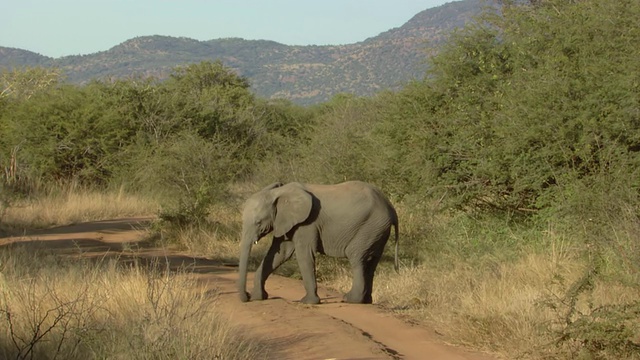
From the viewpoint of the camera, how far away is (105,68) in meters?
133

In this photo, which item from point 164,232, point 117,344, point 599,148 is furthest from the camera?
point 164,232

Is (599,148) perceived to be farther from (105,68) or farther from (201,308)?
(105,68)

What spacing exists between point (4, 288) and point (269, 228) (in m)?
3.76

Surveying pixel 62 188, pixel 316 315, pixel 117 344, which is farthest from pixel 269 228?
pixel 62 188

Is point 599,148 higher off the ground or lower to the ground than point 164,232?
higher

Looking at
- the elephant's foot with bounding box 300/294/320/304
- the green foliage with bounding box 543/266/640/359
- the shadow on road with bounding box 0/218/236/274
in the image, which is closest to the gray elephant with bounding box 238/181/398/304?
the elephant's foot with bounding box 300/294/320/304

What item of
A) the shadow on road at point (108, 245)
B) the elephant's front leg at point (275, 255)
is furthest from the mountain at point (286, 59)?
the elephant's front leg at point (275, 255)

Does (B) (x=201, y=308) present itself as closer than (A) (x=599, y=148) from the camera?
Yes

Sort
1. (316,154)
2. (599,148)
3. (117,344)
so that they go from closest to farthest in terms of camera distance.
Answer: (117,344) < (599,148) < (316,154)

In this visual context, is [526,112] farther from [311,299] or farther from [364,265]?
[311,299]

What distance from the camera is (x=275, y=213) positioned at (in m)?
11.5

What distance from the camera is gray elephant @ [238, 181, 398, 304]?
11.4m

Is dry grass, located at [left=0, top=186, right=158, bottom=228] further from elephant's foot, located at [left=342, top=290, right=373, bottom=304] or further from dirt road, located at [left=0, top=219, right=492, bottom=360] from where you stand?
elephant's foot, located at [left=342, top=290, right=373, bottom=304]

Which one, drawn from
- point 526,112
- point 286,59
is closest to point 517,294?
point 526,112
